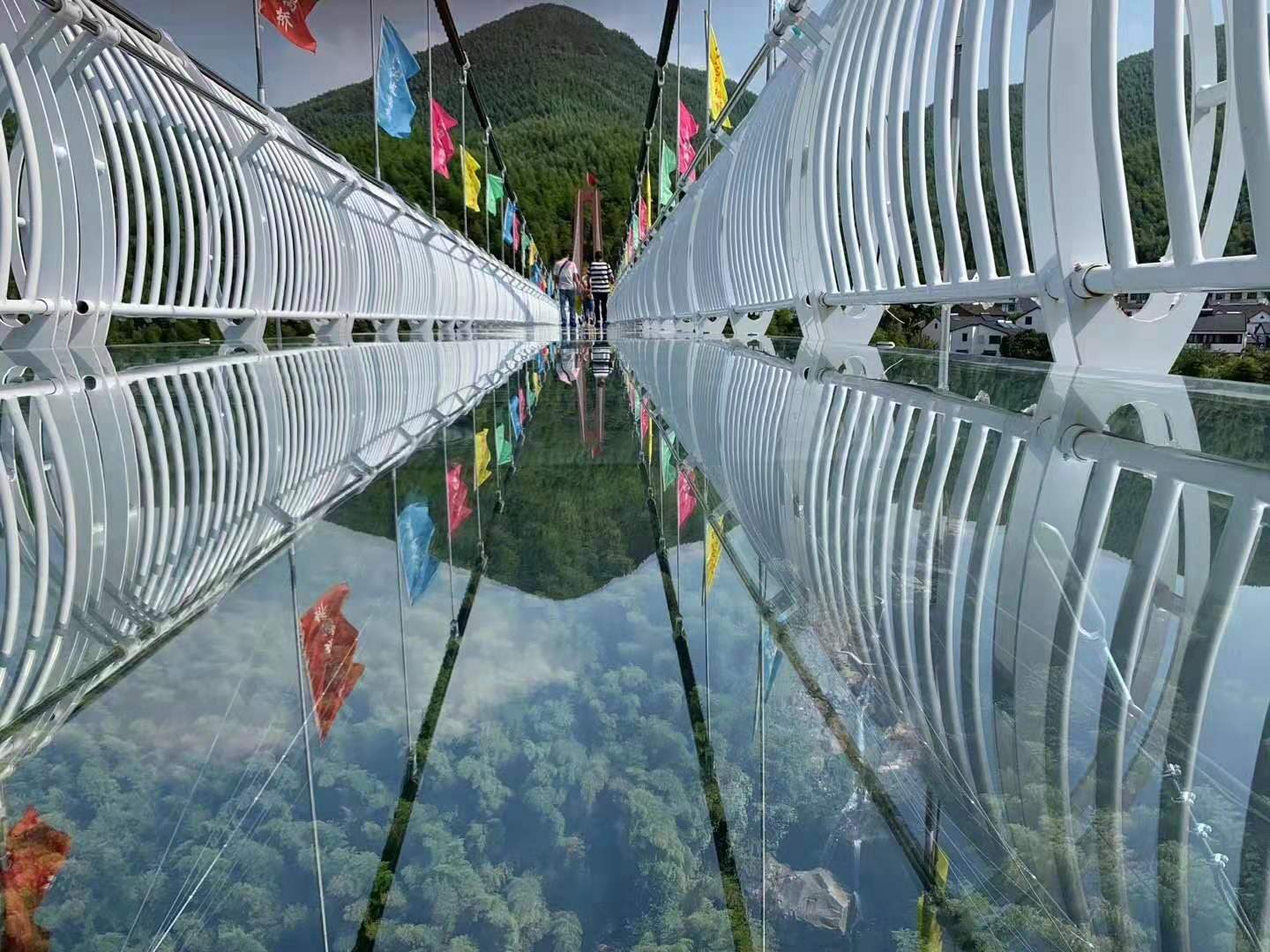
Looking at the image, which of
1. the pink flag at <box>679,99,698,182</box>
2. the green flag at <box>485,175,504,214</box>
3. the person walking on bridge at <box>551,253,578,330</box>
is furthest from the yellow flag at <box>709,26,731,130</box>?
the person walking on bridge at <box>551,253,578,330</box>

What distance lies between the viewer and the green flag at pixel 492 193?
1744 centimetres

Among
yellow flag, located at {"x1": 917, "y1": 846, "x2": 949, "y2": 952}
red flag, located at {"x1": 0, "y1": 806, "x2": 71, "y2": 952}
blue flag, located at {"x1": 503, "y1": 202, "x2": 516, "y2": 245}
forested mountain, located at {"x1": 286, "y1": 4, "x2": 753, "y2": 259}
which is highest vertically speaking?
forested mountain, located at {"x1": 286, "y1": 4, "x2": 753, "y2": 259}

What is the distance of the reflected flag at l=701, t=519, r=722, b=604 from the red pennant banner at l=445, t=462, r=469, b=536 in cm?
30

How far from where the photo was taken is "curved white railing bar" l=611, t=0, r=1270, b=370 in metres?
1.53

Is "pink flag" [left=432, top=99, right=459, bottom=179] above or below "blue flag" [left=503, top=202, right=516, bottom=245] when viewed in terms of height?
above

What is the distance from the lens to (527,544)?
109cm

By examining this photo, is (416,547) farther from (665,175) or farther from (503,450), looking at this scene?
(665,175)

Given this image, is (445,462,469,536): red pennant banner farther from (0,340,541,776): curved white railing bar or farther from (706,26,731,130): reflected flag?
(706,26,731,130): reflected flag

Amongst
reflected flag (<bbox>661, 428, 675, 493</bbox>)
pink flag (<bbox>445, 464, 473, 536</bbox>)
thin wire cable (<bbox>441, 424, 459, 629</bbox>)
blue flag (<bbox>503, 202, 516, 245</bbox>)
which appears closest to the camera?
thin wire cable (<bbox>441, 424, 459, 629</bbox>)

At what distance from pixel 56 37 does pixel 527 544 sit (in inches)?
127

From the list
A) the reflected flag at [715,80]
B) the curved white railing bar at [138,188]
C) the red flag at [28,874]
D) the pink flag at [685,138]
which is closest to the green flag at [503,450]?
the red flag at [28,874]

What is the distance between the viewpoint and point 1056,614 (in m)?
0.74

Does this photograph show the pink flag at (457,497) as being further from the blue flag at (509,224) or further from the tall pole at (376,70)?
the blue flag at (509,224)

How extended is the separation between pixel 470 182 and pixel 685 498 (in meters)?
14.2
